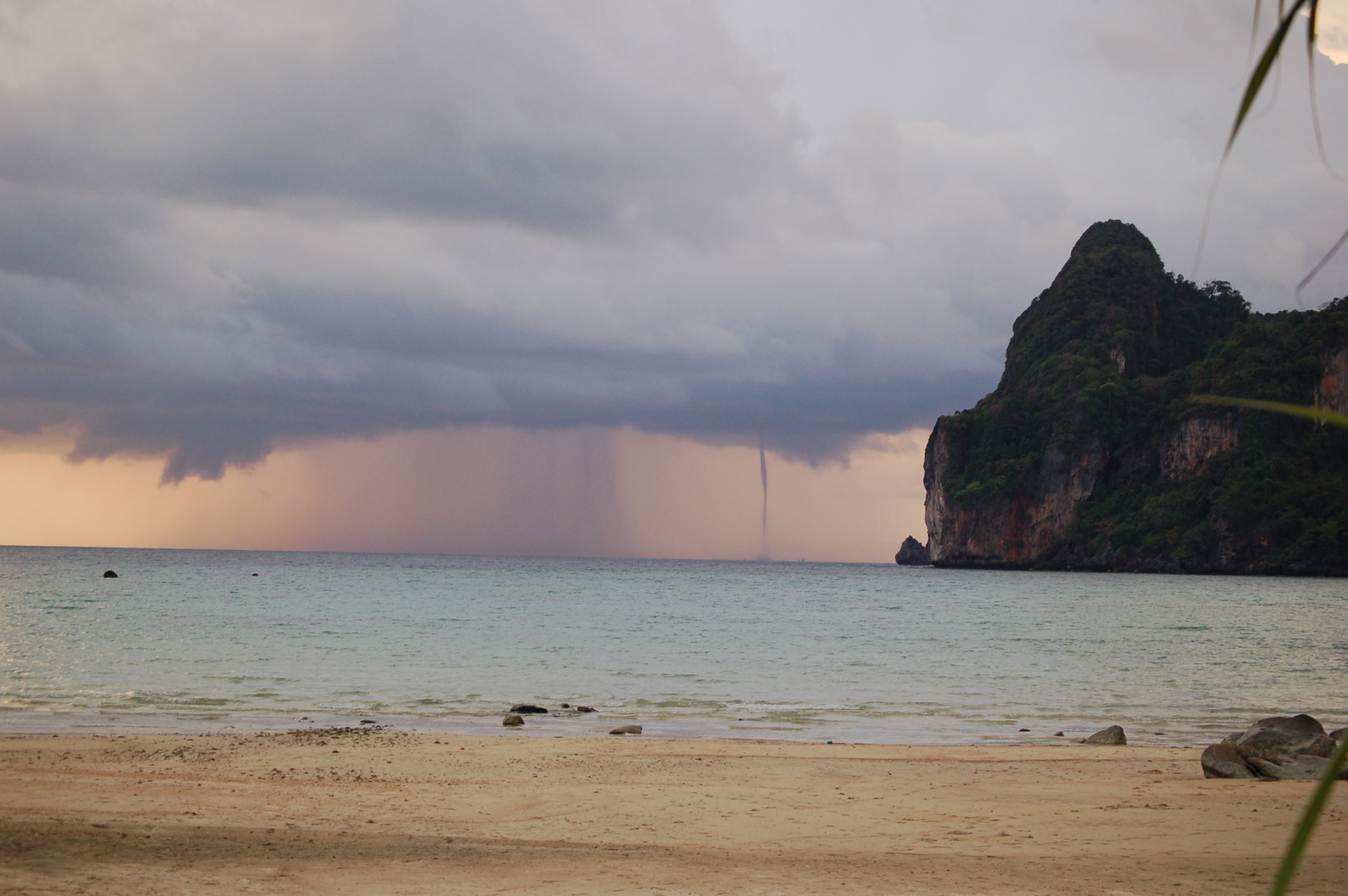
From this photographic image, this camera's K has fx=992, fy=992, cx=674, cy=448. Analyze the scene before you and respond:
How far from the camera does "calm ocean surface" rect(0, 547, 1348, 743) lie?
677 inches

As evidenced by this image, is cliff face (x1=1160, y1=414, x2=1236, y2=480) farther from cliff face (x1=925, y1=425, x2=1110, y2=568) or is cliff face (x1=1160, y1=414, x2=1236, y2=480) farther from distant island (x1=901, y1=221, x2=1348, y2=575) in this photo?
cliff face (x1=925, y1=425, x2=1110, y2=568)

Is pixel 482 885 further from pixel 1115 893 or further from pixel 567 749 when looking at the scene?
pixel 567 749

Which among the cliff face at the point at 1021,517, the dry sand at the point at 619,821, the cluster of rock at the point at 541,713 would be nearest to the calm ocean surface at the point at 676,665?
the cluster of rock at the point at 541,713

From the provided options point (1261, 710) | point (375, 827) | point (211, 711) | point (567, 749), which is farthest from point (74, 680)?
point (1261, 710)

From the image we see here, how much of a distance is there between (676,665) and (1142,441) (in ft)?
346

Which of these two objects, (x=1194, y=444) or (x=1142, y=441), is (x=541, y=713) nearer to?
(x=1194, y=444)

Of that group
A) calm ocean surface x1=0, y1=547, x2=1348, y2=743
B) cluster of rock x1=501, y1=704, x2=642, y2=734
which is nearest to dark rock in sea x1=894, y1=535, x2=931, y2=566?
calm ocean surface x1=0, y1=547, x2=1348, y2=743

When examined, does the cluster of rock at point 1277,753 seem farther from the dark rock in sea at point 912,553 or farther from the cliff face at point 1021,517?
the dark rock in sea at point 912,553

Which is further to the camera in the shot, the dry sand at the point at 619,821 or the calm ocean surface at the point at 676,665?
the calm ocean surface at the point at 676,665

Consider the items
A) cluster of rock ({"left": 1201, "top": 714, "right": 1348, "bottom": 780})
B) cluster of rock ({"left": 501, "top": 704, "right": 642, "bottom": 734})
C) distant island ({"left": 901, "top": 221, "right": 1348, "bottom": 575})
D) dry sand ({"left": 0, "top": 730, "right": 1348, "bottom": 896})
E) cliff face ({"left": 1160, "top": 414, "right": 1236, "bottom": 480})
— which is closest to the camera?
dry sand ({"left": 0, "top": 730, "right": 1348, "bottom": 896})

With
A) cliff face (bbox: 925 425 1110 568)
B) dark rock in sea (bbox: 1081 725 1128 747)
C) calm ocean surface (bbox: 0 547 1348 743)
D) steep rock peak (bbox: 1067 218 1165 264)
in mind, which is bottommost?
calm ocean surface (bbox: 0 547 1348 743)

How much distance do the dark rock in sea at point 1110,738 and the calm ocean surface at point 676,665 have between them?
3.11 ft

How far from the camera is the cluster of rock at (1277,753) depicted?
1147 centimetres

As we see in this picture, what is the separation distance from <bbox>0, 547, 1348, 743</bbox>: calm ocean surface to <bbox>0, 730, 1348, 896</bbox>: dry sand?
136 inches
